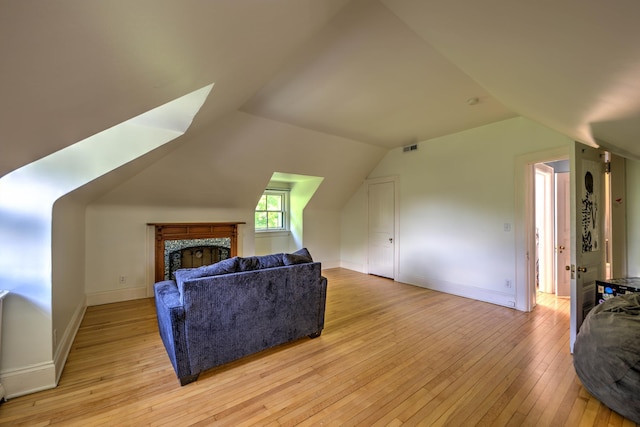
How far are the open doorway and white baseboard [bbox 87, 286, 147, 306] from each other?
622cm

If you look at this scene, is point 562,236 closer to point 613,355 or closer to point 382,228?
point 382,228

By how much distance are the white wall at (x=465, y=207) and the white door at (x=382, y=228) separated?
8.6 inches

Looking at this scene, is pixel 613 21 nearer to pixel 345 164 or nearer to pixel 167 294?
pixel 167 294

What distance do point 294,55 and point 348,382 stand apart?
2661 mm

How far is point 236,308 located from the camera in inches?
86.4

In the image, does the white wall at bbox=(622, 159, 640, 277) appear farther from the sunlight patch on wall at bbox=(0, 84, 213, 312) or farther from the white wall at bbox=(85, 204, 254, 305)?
the white wall at bbox=(85, 204, 254, 305)

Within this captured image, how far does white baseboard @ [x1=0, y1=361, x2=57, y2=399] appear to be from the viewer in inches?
73.0

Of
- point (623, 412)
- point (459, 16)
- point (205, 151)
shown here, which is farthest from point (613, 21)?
point (205, 151)

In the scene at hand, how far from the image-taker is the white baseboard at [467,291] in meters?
3.68

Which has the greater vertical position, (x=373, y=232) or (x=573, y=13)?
(x=573, y=13)

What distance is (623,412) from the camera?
1.68 metres

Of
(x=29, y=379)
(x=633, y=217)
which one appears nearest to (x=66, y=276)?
(x=29, y=379)

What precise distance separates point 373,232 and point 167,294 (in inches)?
164

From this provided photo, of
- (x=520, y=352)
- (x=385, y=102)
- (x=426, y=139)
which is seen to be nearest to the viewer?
(x=520, y=352)
